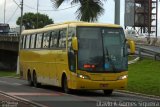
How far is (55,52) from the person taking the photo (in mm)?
26812

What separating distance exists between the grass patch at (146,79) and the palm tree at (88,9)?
4653 mm

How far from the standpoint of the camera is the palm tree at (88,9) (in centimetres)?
3206

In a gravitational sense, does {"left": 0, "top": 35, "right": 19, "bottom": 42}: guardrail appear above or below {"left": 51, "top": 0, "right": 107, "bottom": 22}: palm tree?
below

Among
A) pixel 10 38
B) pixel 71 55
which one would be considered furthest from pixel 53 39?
pixel 10 38

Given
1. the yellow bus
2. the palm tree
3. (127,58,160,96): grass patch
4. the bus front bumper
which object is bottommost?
(127,58,160,96): grass patch

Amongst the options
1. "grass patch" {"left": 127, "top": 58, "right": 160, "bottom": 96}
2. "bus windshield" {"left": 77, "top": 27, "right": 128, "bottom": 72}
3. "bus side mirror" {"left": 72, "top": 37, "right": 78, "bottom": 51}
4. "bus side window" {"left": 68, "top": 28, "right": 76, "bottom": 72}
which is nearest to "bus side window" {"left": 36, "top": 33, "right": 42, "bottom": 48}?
"bus side window" {"left": 68, "top": 28, "right": 76, "bottom": 72}

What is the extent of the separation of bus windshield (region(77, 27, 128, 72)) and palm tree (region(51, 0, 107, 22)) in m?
7.53

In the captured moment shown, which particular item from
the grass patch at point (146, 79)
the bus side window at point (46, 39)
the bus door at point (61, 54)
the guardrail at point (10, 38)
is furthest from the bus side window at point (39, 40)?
the guardrail at point (10, 38)

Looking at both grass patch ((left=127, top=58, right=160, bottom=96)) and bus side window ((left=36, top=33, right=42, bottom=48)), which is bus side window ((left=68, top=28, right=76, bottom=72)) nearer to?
grass patch ((left=127, top=58, right=160, bottom=96))

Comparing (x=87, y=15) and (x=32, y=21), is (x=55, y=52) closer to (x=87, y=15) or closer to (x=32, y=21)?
(x=87, y=15)

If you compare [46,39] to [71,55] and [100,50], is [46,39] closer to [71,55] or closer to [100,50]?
[71,55]

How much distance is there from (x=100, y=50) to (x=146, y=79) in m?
9.10

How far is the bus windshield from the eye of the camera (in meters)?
24.0

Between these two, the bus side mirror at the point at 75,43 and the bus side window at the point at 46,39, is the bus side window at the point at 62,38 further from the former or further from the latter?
the bus side window at the point at 46,39
